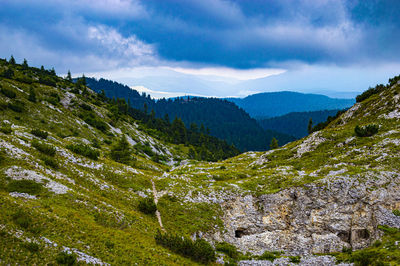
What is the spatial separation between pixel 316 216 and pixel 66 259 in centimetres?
3175

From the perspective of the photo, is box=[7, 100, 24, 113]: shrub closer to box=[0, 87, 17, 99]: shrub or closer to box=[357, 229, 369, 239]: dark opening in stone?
box=[0, 87, 17, 99]: shrub

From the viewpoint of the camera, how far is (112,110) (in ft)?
477

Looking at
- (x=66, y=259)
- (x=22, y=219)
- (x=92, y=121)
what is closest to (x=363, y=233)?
(x=66, y=259)

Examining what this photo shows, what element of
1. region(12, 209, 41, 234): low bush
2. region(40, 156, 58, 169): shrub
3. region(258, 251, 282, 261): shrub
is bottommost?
region(258, 251, 282, 261): shrub

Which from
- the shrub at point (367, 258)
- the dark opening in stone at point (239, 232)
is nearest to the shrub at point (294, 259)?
the shrub at point (367, 258)

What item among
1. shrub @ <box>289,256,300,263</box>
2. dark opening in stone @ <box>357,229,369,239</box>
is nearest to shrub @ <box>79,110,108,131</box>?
shrub @ <box>289,256,300,263</box>

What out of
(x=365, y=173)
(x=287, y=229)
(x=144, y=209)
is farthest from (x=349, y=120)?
(x=144, y=209)

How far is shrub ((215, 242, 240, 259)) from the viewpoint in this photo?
24969mm

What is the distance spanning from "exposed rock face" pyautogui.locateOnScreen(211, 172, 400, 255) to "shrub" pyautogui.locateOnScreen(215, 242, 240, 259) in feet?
5.63

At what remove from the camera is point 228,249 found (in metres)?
25.8

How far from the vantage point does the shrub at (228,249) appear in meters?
25.0

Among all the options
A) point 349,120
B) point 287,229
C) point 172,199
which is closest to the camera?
point 287,229

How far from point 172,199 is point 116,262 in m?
18.3

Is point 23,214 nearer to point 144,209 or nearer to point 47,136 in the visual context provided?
point 144,209
